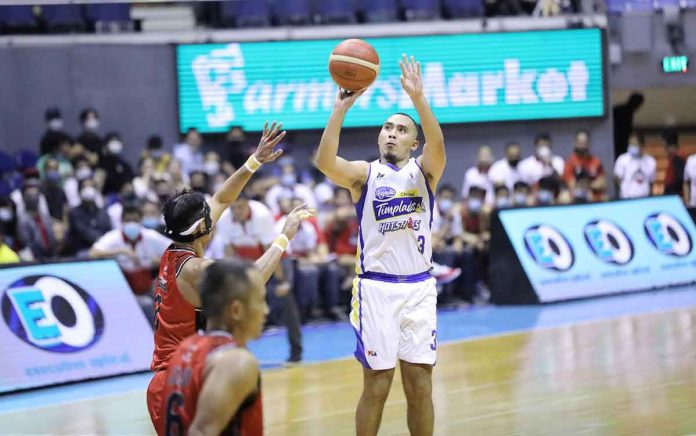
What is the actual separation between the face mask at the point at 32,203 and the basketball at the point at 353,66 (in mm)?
7377

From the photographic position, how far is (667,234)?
55.2ft

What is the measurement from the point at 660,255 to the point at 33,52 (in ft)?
32.1

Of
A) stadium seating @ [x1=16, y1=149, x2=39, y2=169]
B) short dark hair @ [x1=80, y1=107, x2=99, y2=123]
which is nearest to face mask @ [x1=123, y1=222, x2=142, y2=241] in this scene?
stadium seating @ [x1=16, y1=149, x2=39, y2=169]

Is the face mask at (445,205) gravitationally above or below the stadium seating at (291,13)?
below

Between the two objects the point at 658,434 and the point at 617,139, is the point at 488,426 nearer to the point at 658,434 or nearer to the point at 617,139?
the point at 658,434

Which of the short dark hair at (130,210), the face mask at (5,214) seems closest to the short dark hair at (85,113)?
the face mask at (5,214)

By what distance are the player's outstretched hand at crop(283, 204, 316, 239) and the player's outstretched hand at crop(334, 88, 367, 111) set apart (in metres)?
0.78

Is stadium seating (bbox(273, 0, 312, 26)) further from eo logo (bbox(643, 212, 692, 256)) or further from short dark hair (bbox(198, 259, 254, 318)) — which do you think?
short dark hair (bbox(198, 259, 254, 318))

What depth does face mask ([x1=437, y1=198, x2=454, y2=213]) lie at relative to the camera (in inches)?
638

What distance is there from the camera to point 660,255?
54.7 feet

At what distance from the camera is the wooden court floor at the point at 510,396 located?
26.7 feet

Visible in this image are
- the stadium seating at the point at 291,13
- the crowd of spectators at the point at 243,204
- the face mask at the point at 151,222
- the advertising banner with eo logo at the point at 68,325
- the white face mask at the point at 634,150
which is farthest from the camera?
the white face mask at the point at 634,150

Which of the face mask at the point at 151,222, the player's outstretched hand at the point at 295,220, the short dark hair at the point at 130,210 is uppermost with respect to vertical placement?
the player's outstretched hand at the point at 295,220

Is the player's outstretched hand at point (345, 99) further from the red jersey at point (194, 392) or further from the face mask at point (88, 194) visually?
the face mask at point (88, 194)
